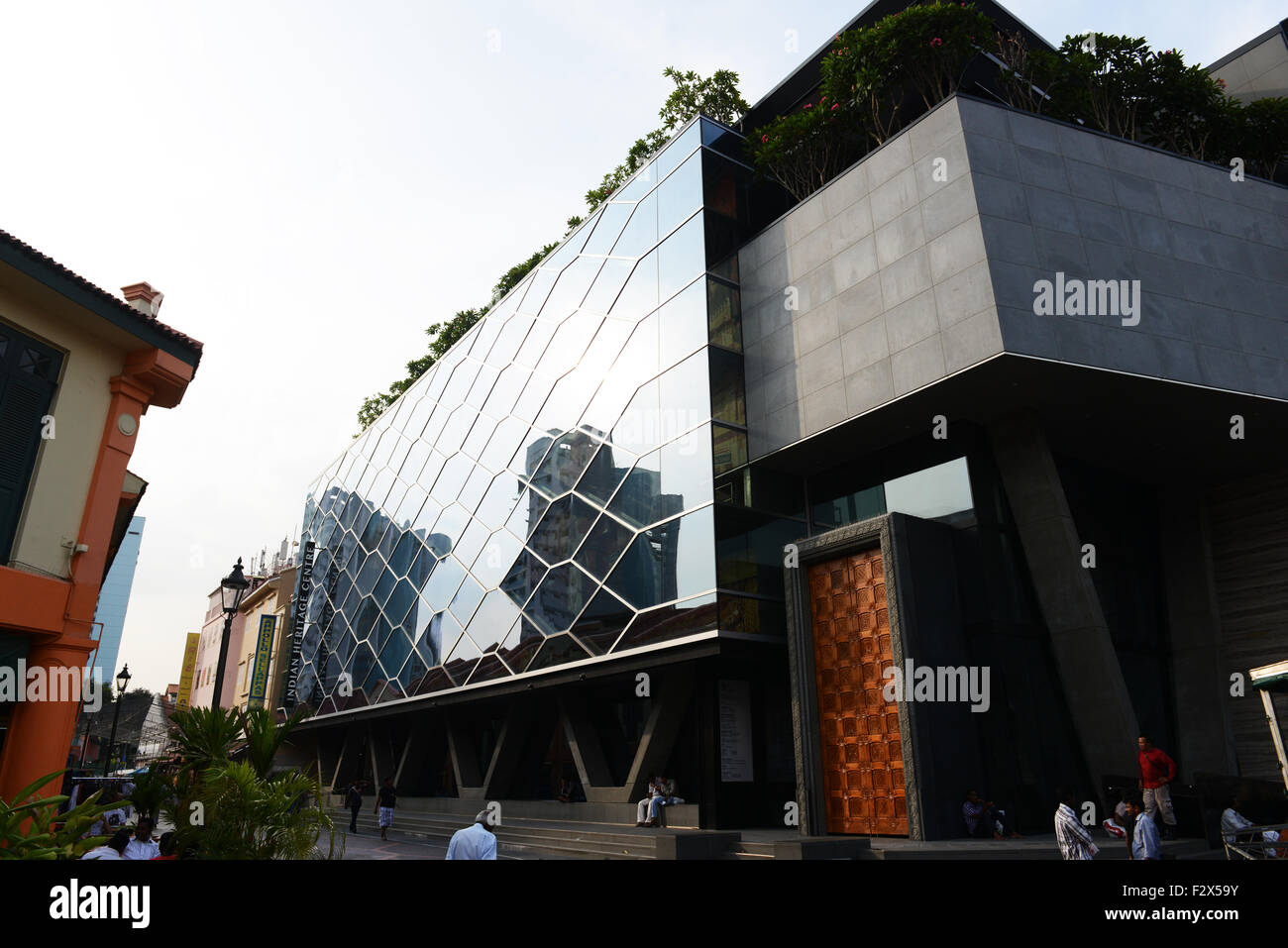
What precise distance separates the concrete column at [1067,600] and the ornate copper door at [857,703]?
319 centimetres

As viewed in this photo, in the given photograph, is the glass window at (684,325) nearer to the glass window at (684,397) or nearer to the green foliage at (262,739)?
the glass window at (684,397)

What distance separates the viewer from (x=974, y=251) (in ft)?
45.5

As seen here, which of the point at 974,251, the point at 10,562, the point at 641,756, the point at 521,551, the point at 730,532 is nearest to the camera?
the point at 10,562

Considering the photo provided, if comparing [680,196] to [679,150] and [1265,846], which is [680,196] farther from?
[1265,846]

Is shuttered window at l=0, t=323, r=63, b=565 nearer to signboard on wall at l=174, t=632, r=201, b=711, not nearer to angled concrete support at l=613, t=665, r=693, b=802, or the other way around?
angled concrete support at l=613, t=665, r=693, b=802

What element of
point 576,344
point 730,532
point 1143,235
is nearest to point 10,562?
point 730,532

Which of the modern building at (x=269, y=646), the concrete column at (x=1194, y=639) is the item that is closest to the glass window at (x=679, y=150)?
the concrete column at (x=1194, y=639)

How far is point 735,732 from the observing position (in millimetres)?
16969

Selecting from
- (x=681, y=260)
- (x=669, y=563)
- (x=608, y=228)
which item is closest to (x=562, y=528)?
(x=669, y=563)

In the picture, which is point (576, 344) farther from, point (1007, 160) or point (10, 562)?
point (10, 562)

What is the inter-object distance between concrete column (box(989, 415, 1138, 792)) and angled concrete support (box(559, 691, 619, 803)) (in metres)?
10.2

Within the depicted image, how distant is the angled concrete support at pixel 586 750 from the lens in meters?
18.8

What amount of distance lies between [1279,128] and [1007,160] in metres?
8.14
